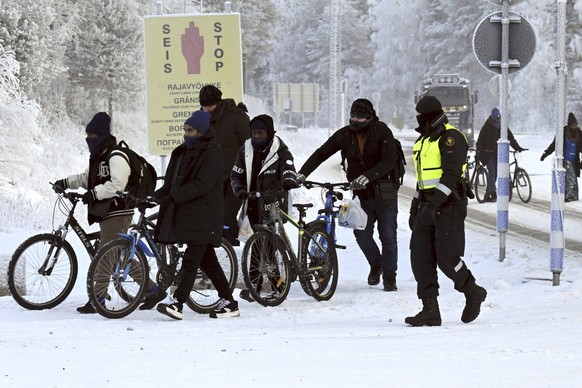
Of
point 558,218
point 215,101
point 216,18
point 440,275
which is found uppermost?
point 216,18

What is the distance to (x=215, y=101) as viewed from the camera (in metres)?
11.4

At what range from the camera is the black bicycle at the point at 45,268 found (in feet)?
33.9

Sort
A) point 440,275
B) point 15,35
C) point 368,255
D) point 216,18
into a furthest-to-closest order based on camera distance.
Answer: point 15,35 → point 216,18 → point 440,275 → point 368,255

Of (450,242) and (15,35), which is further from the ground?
(15,35)

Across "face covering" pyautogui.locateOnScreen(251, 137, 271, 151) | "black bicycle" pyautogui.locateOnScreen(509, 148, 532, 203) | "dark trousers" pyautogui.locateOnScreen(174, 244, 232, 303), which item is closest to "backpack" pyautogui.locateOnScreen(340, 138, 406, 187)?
"face covering" pyautogui.locateOnScreen(251, 137, 271, 151)

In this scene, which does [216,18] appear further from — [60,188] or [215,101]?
[60,188]

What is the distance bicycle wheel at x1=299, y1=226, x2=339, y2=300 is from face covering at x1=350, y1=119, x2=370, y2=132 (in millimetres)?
1002

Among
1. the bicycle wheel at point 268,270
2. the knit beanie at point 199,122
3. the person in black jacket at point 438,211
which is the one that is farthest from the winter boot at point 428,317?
the knit beanie at point 199,122

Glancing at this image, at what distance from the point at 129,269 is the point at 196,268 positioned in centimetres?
57

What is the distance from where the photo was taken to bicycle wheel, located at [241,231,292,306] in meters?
10.6

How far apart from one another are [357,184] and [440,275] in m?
2.55

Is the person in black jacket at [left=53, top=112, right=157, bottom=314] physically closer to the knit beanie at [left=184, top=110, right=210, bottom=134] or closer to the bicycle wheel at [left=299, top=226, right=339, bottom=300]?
the knit beanie at [left=184, top=110, right=210, bottom=134]

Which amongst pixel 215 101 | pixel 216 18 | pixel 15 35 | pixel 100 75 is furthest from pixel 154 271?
pixel 100 75

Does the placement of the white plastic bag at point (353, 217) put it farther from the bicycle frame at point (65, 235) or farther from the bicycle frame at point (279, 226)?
the bicycle frame at point (65, 235)
